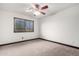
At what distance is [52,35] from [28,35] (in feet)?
6.22

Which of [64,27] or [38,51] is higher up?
[64,27]

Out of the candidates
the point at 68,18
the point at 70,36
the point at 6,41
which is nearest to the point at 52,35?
the point at 70,36

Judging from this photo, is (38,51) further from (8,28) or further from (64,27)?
(8,28)

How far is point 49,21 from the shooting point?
4965 millimetres

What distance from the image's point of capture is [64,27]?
384 cm

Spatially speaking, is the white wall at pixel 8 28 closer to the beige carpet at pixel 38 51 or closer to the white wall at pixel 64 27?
the beige carpet at pixel 38 51

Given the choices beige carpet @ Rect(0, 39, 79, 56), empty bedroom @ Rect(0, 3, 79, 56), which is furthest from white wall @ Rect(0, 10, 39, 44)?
beige carpet @ Rect(0, 39, 79, 56)

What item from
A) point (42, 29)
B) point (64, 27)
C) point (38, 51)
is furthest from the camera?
point (42, 29)

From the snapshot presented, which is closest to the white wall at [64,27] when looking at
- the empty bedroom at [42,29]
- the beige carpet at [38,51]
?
the empty bedroom at [42,29]

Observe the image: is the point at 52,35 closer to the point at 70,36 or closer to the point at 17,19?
the point at 70,36

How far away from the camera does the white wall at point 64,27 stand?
330 centimetres

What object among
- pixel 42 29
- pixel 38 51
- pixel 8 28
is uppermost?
pixel 8 28

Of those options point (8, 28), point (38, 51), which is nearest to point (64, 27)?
point (38, 51)

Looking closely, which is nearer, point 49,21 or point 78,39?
point 78,39
